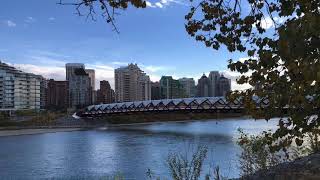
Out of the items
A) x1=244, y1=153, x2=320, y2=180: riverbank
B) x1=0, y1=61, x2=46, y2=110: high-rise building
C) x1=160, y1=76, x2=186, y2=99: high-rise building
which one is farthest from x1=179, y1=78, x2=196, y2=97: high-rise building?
x1=244, y1=153, x2=320, y2=180: riverbank

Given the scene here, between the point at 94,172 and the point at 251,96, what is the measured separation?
87.1 ft

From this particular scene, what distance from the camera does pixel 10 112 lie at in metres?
158

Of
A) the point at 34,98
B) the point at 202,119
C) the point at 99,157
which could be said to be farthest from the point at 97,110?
the point at 99,157

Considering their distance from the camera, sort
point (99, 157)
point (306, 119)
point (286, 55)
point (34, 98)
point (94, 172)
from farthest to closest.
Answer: point (34, 98) → point (99, 157) → point (94, 172) → point (306, 119) → point (286, 55)

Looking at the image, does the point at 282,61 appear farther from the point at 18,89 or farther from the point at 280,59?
the point at 18,89

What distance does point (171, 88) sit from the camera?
18800cm

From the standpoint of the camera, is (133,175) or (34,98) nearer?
(133,175)

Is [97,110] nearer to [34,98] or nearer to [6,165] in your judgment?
[34,98]

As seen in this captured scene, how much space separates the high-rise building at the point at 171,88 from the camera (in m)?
186

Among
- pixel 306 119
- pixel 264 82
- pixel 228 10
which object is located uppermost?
pixel 228 10

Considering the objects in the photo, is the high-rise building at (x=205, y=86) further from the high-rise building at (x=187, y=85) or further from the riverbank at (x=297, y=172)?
the riverbank at (x=297, y=172)

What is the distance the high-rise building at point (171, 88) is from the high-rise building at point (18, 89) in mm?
44299

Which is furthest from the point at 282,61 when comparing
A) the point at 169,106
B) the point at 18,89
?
the point at 18,89

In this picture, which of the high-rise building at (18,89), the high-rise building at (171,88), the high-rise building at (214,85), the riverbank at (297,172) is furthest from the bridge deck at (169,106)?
the riverbank at (297,172)
